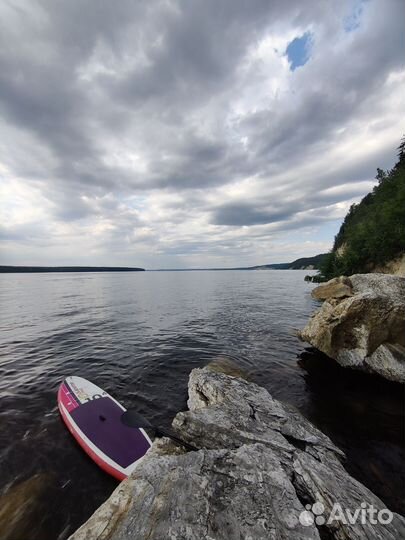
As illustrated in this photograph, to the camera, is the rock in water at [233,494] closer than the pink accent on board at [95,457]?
Yes

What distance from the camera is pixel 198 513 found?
339 cm

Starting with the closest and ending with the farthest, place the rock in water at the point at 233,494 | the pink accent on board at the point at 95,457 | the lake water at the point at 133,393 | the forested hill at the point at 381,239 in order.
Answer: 1. the rock in water at the point at 233,494
2. the lake water at the point at 133,393
3. the pink accent on board at the point at 95,457
4. the forested hill at the point at 381,239

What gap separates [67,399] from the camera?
881 cm

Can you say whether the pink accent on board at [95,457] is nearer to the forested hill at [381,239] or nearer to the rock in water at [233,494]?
the rock in water at [233,494]

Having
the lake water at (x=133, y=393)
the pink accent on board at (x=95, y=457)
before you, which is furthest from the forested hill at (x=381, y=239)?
the pink accent on board at (x=95, y=457)

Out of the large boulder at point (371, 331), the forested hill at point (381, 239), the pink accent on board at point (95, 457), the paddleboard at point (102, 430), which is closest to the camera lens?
the pink accent on board at point (95, 457)

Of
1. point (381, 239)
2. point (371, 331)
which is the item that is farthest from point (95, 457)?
point (381, 239)

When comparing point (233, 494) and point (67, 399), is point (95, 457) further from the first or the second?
point (233, 494)

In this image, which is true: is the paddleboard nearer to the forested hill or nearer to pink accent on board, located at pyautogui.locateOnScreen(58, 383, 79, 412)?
pink accent on board, located at pyautogui.locateOnScreen(58, 383, 79, 412)

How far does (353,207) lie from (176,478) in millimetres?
119012

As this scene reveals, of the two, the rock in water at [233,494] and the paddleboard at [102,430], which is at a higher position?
the rock in water at [233,494]

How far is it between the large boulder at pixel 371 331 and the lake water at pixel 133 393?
0.90 meters

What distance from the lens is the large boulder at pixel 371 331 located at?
10.5 m

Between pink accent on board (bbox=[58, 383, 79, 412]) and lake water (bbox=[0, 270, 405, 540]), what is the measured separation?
0.44 meters
